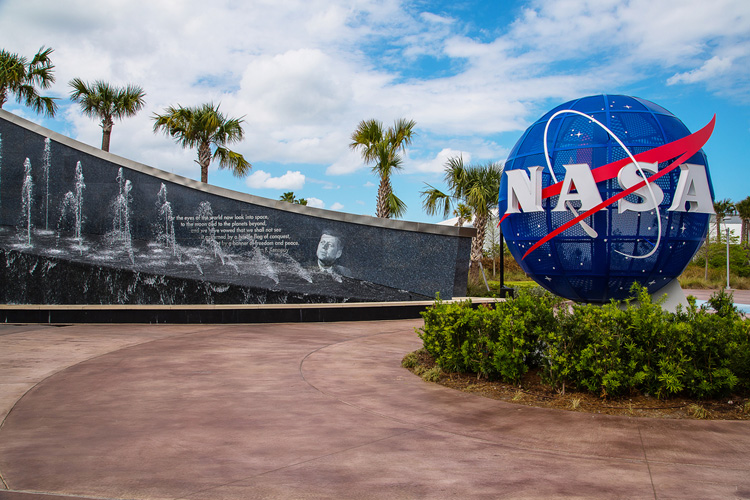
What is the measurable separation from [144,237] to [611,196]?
1225 cm

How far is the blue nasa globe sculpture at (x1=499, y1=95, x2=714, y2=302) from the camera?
7.96 m

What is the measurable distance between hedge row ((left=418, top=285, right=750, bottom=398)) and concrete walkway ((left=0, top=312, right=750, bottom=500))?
2.04 ft

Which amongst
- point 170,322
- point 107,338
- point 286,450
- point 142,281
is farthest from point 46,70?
point 286,450

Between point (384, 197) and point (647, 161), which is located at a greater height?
point (384, 197)

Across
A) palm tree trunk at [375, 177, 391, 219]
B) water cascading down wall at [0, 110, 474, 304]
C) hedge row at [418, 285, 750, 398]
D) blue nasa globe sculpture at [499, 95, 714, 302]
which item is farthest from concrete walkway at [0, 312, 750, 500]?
palm tree trunk at [375, 177, 391, 219]

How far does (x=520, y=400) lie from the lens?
6.86m

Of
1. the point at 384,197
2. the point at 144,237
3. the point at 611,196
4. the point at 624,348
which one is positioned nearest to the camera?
the point at 624,348

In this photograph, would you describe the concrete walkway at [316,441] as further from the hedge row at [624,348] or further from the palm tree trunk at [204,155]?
the palm tree trunk at [204,155]

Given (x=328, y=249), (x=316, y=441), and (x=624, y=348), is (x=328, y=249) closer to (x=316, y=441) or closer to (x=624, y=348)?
(x=624, y=348)

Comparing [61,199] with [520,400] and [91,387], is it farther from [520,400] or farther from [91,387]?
[520,400]

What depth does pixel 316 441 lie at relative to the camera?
528 centimetres

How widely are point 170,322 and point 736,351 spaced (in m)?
12.8

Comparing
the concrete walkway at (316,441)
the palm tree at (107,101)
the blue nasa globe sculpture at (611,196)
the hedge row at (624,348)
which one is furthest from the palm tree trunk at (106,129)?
the hedge row at (624,348)

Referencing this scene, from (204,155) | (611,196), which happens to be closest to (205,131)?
(204,155)
